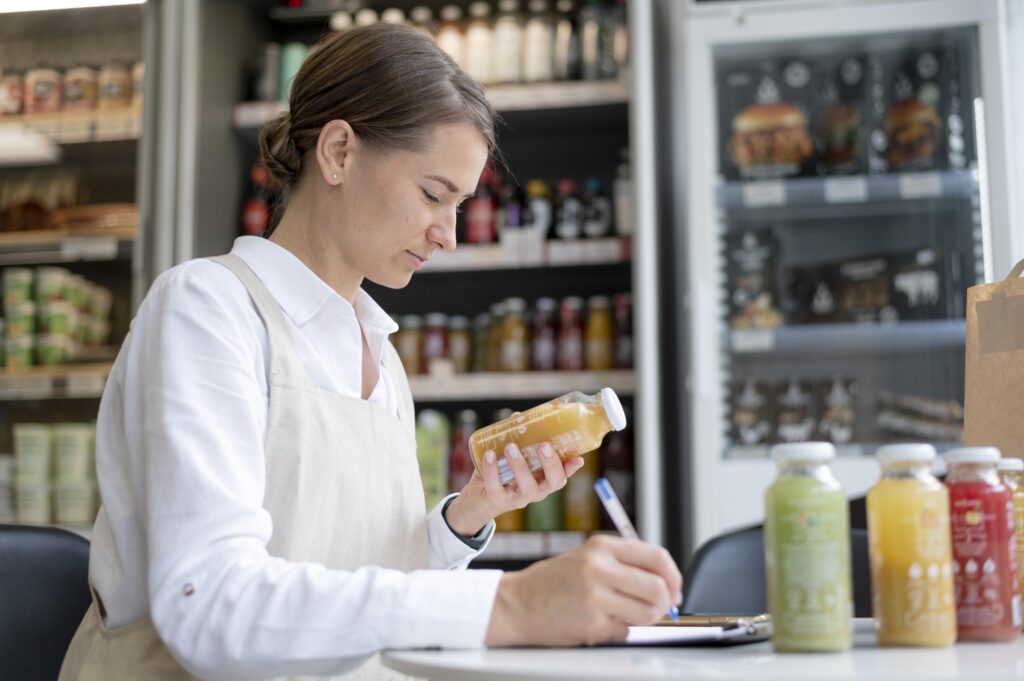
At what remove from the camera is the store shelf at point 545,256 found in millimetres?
2928

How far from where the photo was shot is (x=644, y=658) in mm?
851

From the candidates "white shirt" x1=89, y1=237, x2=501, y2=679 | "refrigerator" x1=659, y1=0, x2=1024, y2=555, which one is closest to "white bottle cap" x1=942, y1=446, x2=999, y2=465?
"white shirt" x1=89, y1=237, x2=501, y2=679

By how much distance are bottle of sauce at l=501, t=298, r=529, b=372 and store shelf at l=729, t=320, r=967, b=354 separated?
554mm

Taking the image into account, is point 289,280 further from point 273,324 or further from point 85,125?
point 85,125

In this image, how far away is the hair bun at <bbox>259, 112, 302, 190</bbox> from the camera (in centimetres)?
142

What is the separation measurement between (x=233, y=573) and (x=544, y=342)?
83.7 inches

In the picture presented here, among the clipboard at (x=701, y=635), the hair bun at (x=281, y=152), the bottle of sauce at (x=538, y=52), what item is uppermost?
the bottle of sauce at (x=538, y=52)

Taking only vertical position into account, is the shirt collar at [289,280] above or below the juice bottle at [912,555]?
above

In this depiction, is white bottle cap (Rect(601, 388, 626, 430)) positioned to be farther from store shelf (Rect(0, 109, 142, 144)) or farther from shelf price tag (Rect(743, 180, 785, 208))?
store shelf (Rect(0, 109, 142, 144))

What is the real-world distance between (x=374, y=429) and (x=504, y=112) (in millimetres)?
1882

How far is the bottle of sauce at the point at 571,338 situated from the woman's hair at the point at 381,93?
5.24 ft

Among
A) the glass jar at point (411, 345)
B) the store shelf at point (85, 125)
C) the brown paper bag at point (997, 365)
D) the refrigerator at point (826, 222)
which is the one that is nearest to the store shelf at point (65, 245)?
the store shelf at point (85, 125)

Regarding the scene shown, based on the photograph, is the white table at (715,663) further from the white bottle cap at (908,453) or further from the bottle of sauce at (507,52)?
the bottle of sauce at (507,52)

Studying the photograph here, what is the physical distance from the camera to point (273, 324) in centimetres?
120
